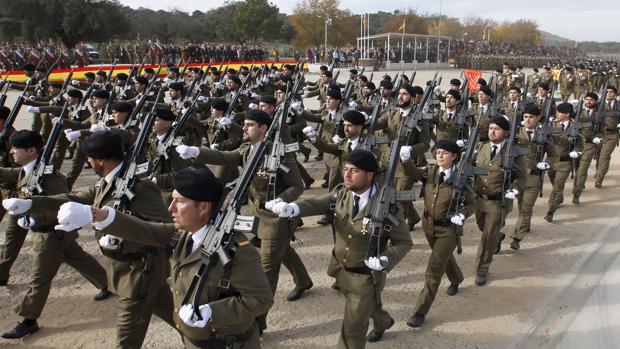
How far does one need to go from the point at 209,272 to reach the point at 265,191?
7.52ft

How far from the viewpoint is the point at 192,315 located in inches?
99.7

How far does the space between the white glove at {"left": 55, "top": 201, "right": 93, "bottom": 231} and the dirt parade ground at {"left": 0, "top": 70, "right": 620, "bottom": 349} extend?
2457 millimetres

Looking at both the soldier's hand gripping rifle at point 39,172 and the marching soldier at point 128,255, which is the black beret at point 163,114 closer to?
the soldier's hand gripping rifle at point 39,172

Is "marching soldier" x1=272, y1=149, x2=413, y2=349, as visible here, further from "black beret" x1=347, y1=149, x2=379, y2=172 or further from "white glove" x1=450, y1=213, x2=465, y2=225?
"white glove" x1=450, y1=213, x2=465, y2=225

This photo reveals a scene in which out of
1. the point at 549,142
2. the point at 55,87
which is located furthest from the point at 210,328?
the point at 55,87

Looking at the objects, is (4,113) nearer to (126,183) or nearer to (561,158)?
(126,183)

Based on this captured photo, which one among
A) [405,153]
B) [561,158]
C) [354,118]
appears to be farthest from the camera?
[561,158]

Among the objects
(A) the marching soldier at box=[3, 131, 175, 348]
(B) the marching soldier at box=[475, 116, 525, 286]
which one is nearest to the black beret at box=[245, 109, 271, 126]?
(A) the marching soldier at box=[3, 131, 175, 348]

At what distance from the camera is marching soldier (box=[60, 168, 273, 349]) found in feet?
8.66

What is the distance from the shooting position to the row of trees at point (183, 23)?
4359 cm

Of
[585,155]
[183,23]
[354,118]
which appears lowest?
[585,155]

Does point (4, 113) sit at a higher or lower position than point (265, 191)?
higher

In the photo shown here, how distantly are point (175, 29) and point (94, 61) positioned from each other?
1060 inches

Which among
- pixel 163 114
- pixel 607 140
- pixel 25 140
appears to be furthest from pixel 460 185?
pixel 607 140
